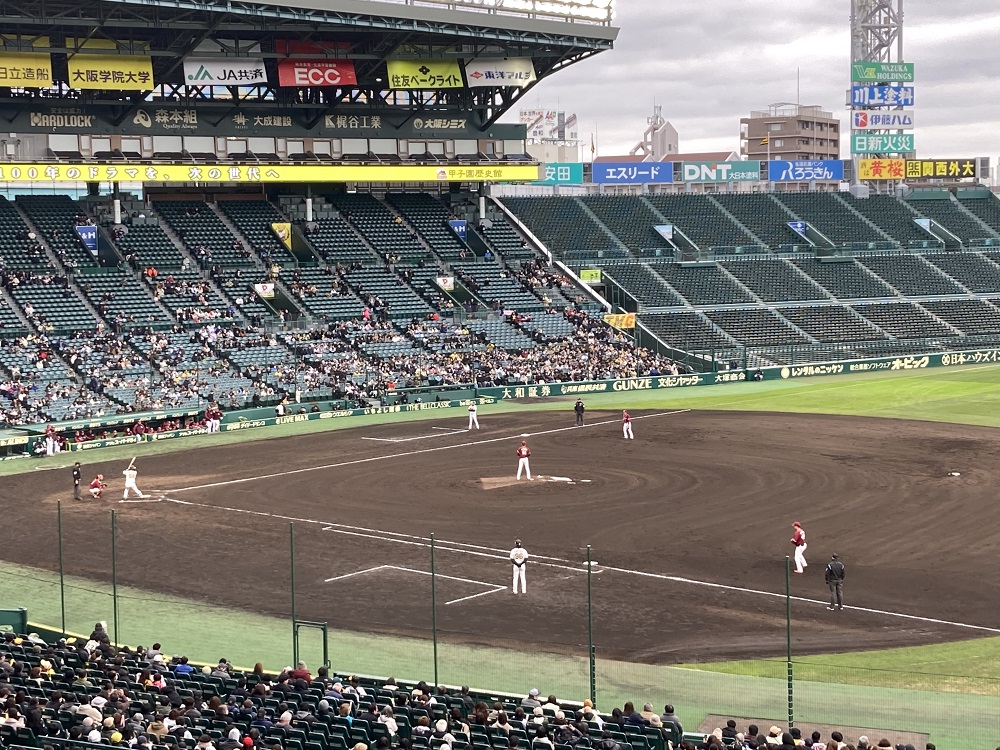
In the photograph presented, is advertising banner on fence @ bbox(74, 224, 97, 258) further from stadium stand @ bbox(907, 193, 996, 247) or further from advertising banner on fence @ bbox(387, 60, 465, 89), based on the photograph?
stadium stand @ bbox(907, 193, 996, 247)

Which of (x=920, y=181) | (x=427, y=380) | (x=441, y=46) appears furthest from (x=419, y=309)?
(x=920, y=181)

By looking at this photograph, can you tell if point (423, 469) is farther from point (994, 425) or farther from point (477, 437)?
point (994, 425)

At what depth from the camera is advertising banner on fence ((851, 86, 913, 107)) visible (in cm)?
10275

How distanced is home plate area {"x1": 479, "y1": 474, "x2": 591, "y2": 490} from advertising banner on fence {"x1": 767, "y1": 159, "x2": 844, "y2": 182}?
69369mm

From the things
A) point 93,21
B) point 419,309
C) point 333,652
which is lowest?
point 333,652

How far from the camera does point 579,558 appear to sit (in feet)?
107

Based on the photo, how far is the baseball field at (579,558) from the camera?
2366 centimetres

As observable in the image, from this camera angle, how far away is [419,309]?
75125mm

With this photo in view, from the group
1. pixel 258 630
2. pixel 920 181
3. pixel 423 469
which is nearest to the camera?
pixel 258 630

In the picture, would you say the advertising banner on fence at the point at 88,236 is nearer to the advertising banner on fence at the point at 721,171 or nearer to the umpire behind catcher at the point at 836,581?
the advertising banner on fence at the point at 721,171

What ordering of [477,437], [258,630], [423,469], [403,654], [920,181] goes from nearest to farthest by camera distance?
[403,654]
[258,630]
[423,469]
[477,437]
[920,181]

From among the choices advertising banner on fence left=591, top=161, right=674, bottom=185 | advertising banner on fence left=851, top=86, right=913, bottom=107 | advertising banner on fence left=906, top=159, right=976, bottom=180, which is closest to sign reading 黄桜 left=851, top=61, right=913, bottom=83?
advertising banner on fence left=851, top=86, right=913, bottom=107

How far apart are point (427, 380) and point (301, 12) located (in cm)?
2069

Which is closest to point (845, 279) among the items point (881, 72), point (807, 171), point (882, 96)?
point (807, 171)
